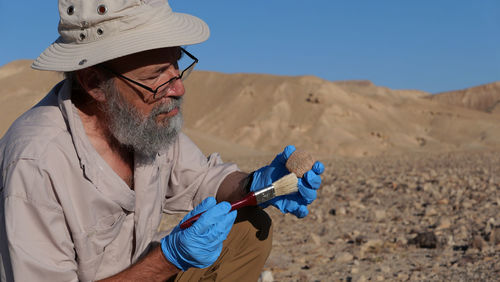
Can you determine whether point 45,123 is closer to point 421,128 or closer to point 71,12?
point 71,12

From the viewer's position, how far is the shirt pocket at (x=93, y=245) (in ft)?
6.95

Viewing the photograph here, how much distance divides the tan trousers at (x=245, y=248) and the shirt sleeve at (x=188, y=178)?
0.91 feet

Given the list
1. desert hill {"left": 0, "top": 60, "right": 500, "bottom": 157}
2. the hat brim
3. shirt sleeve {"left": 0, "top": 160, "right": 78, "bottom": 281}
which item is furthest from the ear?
desert hill {"left": 0, "top": 60, "right": 500, "bottom": 157}

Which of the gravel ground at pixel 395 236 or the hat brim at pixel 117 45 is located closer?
the hat brim at pixel 117 45

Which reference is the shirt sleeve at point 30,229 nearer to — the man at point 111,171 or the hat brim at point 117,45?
the man at point 111,171

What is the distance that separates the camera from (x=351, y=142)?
899 inches

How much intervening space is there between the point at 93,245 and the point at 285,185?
866mm

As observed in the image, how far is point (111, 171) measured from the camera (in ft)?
7.38

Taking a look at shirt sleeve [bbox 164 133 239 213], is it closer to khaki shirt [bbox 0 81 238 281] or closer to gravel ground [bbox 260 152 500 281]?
khaki shirt [bbox 0 81 238 281]

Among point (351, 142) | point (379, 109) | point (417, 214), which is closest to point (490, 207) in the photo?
point (417, 214)

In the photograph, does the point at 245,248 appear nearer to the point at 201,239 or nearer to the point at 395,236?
the point at 201,239

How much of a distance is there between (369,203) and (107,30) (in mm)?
4254

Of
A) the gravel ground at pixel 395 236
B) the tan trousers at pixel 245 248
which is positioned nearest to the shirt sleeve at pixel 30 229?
the tan trousers at pixel 245 248

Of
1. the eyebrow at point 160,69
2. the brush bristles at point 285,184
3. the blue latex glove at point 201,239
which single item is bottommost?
the blue latex glove at point 201,239
